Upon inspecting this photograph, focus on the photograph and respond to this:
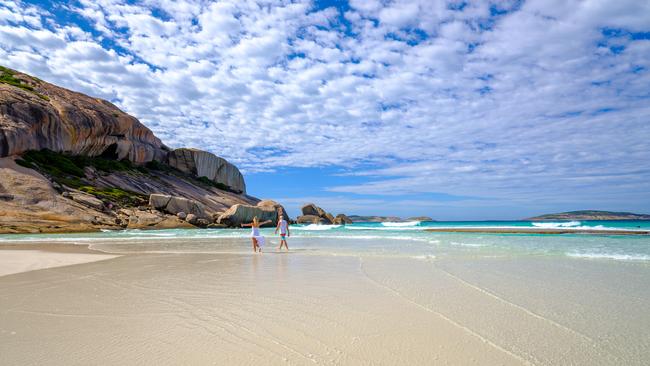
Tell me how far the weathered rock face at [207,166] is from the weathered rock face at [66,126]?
146 inches

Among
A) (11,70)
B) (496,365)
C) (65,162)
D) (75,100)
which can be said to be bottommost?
(496,365)

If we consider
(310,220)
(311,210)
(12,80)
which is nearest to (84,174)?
(12,80)

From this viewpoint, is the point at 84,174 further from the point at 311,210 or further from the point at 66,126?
the point at 311,210

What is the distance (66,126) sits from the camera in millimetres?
46406

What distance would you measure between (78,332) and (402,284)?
5.15 meters

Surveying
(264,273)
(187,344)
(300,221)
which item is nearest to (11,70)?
(300,221)

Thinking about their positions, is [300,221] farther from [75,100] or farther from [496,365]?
[496,365]

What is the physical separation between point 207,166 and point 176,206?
109 ft

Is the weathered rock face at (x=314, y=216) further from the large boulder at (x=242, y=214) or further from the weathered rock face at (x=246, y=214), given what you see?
the large boulder at (x=242, y=214)

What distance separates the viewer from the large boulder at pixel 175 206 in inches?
1662

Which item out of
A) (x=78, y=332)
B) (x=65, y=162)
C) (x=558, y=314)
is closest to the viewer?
(x=78, y=332)

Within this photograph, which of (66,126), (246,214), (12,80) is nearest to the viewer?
(66,126)

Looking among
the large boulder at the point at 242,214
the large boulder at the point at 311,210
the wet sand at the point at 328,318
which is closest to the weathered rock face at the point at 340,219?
the large boulder at the point at 311,210

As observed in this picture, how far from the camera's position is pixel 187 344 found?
12.2 feet
